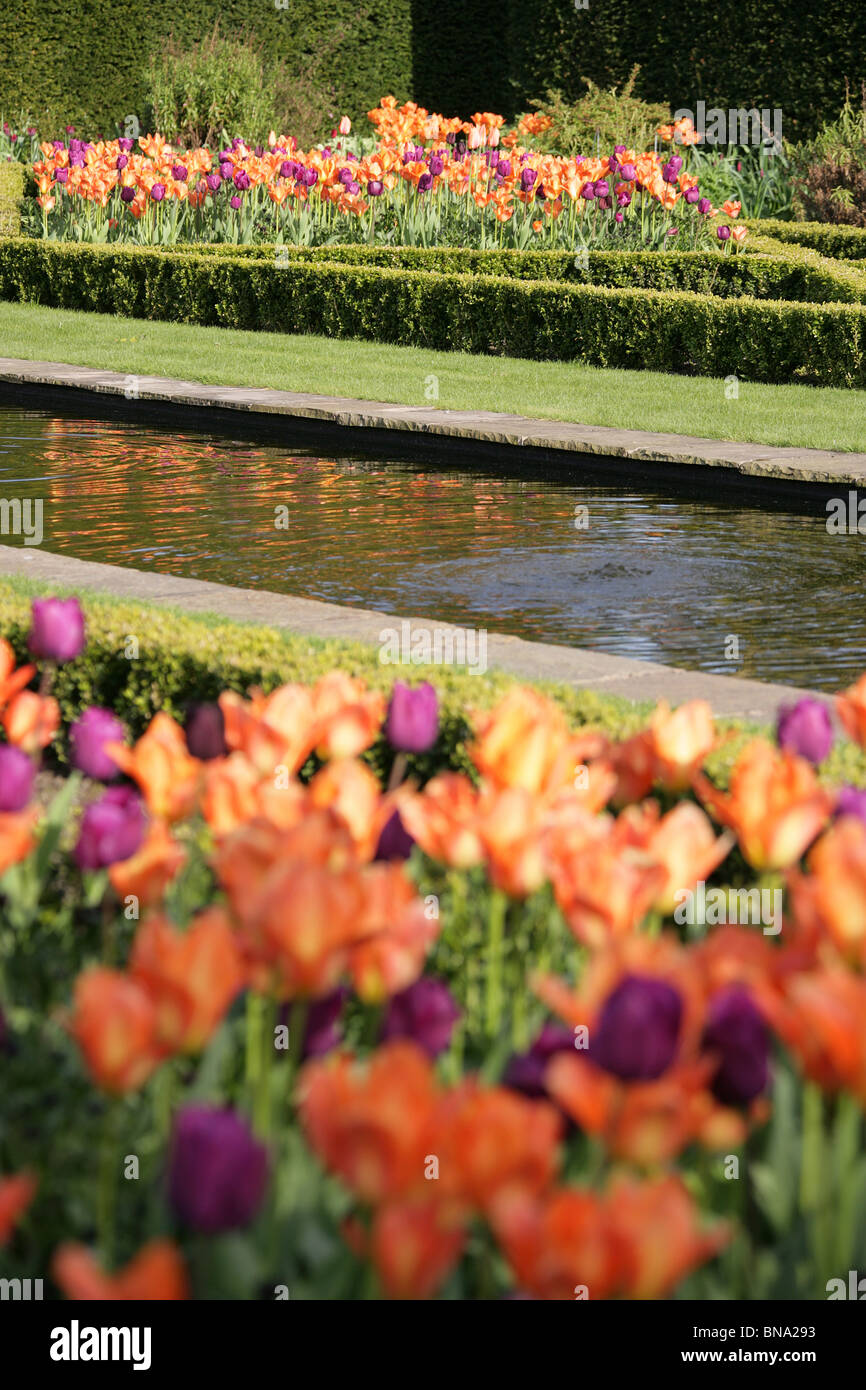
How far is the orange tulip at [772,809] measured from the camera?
2248mm

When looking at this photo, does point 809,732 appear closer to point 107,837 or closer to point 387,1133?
point 107,837

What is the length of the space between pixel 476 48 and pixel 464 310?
1724 cm

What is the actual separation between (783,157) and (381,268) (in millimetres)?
8443

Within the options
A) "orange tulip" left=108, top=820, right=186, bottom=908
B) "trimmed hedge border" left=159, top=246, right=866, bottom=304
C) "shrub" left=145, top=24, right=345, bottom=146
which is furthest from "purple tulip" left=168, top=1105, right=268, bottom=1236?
"shrub" left=145, top=24, right=345, bottom=146

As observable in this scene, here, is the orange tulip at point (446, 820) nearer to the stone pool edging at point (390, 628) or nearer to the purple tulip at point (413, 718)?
the purple tulip at point (413, 718)

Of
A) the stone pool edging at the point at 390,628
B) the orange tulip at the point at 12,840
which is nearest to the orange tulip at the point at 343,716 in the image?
the orange tulip at the point at 12,840

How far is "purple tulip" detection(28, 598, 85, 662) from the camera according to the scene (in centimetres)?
313

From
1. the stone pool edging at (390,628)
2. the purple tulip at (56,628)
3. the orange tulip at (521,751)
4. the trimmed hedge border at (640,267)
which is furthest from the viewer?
the trimmed hedge border at (640,267)

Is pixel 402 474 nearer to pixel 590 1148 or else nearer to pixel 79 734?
pixel 79 734

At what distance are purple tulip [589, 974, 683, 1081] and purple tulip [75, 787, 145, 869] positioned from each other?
3.07 ft

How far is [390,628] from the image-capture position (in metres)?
5.61

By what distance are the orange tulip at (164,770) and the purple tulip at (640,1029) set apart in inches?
42.3

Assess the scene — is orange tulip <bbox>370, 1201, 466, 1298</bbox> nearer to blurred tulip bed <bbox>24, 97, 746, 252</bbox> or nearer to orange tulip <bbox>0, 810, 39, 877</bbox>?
orange tulip <bbox>0, 810, 39, 877</bbox>
